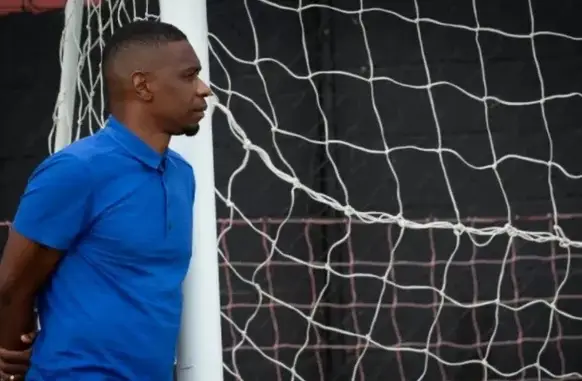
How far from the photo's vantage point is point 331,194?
187cm

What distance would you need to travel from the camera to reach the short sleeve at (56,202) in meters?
0.77

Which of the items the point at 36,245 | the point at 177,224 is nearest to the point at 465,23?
the point at 177,224

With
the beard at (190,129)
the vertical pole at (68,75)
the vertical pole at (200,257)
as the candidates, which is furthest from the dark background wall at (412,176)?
the beard at (190,129)

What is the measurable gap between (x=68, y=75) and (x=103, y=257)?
0.60 metres

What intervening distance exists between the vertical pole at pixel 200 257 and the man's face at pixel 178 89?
0.43ft

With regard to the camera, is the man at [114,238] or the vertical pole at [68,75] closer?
the man at [114,238]

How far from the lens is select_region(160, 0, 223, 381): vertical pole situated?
97 centimetres

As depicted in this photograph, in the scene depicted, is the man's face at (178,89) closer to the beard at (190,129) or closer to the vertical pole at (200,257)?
the beard at (190,129)

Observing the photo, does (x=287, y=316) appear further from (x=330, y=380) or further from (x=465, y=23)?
(x=465, y=23)

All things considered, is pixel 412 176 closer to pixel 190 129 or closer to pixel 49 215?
pixel 190 129

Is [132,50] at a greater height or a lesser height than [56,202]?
greater

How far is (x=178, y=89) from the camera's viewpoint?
2.74 ft

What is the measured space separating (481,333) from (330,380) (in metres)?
0.35

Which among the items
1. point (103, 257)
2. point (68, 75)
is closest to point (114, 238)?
point (103, 257)
